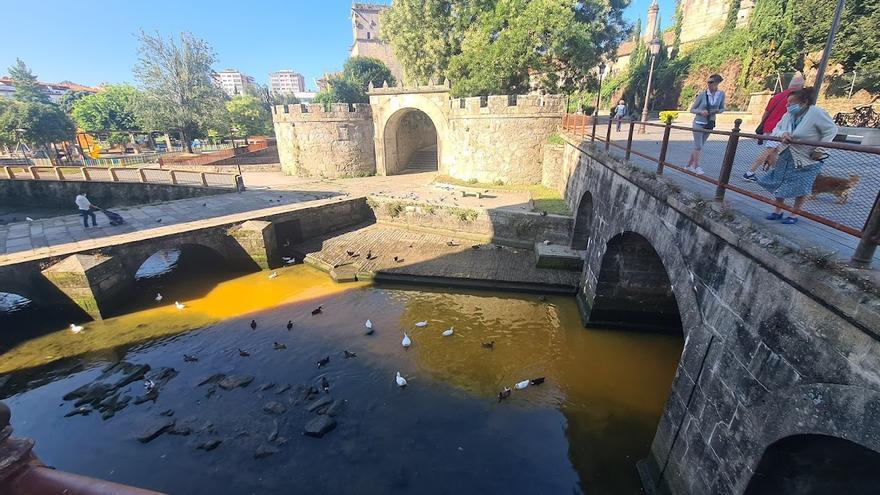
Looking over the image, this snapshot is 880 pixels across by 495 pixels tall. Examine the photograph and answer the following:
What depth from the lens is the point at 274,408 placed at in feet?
29.4

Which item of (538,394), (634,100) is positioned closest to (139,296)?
(538,394)

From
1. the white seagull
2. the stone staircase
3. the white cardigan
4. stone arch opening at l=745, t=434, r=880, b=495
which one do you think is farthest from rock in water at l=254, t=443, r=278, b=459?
the stone staircase

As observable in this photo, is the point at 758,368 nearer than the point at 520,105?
Yes

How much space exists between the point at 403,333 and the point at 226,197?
50.7 ft

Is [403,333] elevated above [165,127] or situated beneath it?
situated beneath

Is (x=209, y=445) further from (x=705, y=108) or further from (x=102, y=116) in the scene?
(x=102, y=116)

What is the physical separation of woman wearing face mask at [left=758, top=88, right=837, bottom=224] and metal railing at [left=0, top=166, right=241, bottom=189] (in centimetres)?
2438

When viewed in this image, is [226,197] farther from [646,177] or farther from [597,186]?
[646,177]

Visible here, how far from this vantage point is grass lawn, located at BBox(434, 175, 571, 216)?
56.5 feet

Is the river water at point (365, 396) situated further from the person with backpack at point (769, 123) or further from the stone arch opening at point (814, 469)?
the person with backpack at point (769, 123)

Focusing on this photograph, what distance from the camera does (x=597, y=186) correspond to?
37.7ft

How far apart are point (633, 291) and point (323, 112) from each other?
23.7 m

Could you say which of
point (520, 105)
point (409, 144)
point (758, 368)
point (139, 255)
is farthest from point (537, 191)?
point (139, 255)

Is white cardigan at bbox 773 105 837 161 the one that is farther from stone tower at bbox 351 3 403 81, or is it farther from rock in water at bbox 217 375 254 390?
stone tower at bbox 351 3 403 81
